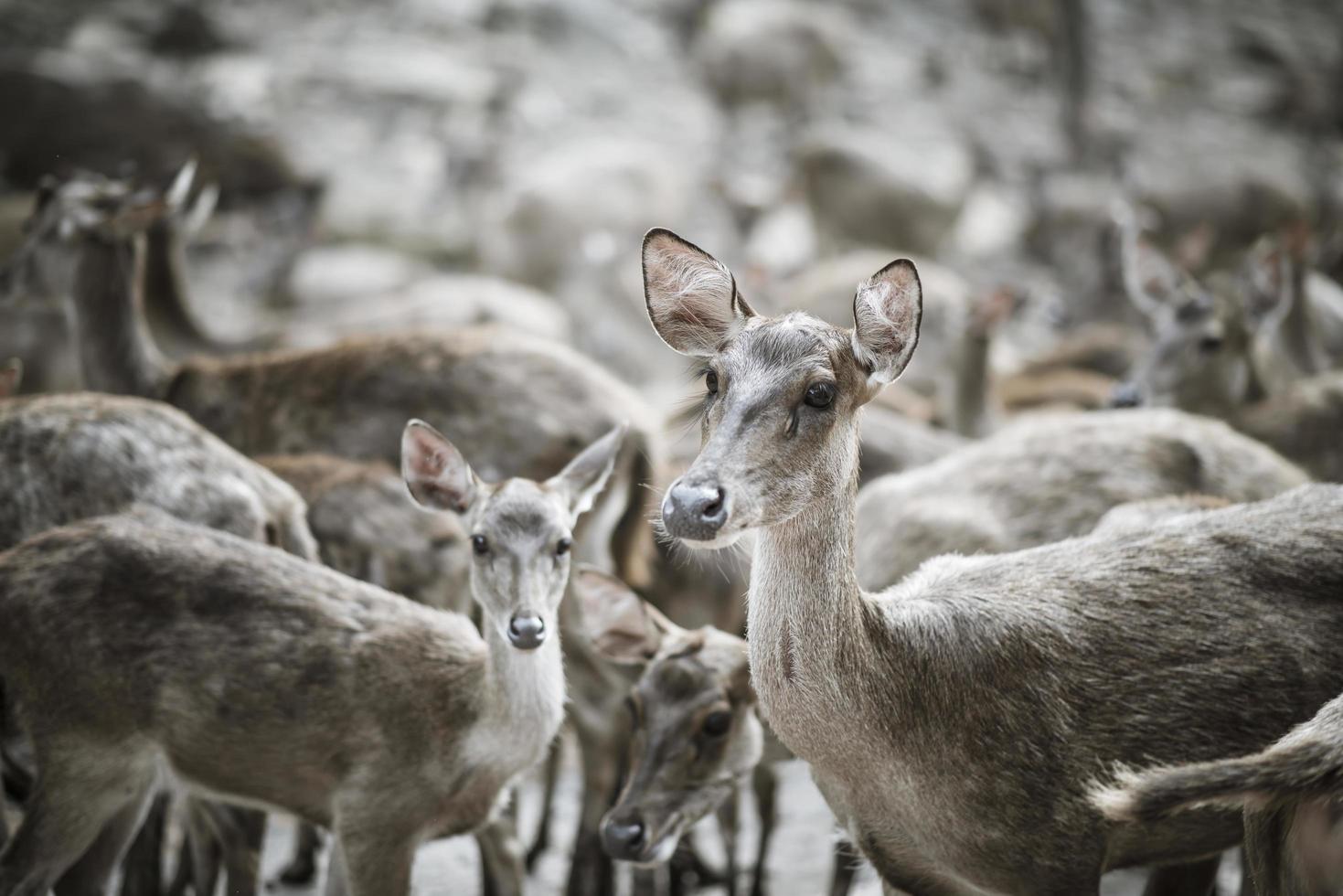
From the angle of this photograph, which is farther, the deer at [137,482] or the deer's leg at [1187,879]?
the deer at [137,482]

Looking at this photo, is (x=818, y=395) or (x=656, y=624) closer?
(x=818, y=395)

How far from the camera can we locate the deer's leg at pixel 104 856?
14.6 feet

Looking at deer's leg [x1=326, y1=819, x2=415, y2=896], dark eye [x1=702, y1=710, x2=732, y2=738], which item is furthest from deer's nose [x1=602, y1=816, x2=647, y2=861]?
deer's leg [x1=326, y1=819, x2=415, y2=896]

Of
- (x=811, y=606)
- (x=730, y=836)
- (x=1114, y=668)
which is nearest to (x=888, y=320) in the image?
(x=811, y=606)

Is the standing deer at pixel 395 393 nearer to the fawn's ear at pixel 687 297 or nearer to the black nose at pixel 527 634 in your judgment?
the black nose at pixel 527 634

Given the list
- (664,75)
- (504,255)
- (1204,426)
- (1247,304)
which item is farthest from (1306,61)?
(1204,426)

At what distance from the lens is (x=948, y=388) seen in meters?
9.15

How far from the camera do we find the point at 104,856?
4512mm

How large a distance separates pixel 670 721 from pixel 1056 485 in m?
1.73

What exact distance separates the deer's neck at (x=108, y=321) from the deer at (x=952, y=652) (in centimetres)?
404

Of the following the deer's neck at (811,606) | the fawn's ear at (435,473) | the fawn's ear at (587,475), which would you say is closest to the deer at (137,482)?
the fawn's ear at (435,473)

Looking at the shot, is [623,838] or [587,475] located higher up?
[587,475]

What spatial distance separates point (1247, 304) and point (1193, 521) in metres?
4.85

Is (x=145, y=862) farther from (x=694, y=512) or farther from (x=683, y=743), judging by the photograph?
(x=694, y=512)
